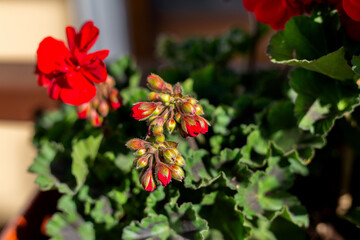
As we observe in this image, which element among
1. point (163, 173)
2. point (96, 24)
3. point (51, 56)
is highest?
point (51, 56)

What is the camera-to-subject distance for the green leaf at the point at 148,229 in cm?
64

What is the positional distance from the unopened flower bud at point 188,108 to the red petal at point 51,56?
20 cm

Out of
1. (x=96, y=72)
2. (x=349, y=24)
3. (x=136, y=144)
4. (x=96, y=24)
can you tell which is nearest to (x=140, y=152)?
(x=136, y=144)

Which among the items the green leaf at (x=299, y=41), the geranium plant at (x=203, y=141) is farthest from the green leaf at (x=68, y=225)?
the green leaf at (x=299, y=41)

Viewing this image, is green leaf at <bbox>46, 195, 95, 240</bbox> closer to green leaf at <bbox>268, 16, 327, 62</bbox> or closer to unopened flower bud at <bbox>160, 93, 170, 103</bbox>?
unopened flower bud at <bbox>160, 93, 170, 103</bbox>

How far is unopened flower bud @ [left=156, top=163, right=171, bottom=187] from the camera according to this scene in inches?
20.4

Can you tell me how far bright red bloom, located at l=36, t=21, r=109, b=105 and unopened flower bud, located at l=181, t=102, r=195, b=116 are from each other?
0.43ft

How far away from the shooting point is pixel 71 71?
23.4 inches

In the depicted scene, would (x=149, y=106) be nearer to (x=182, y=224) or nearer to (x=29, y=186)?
(x=182, y=224)

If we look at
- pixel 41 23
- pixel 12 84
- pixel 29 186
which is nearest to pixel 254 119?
pixel 12 84

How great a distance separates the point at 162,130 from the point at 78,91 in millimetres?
155

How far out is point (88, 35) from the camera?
593 millimetres

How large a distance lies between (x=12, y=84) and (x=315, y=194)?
111 centimetres

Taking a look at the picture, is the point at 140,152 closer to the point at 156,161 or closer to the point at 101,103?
the point at 156,161
